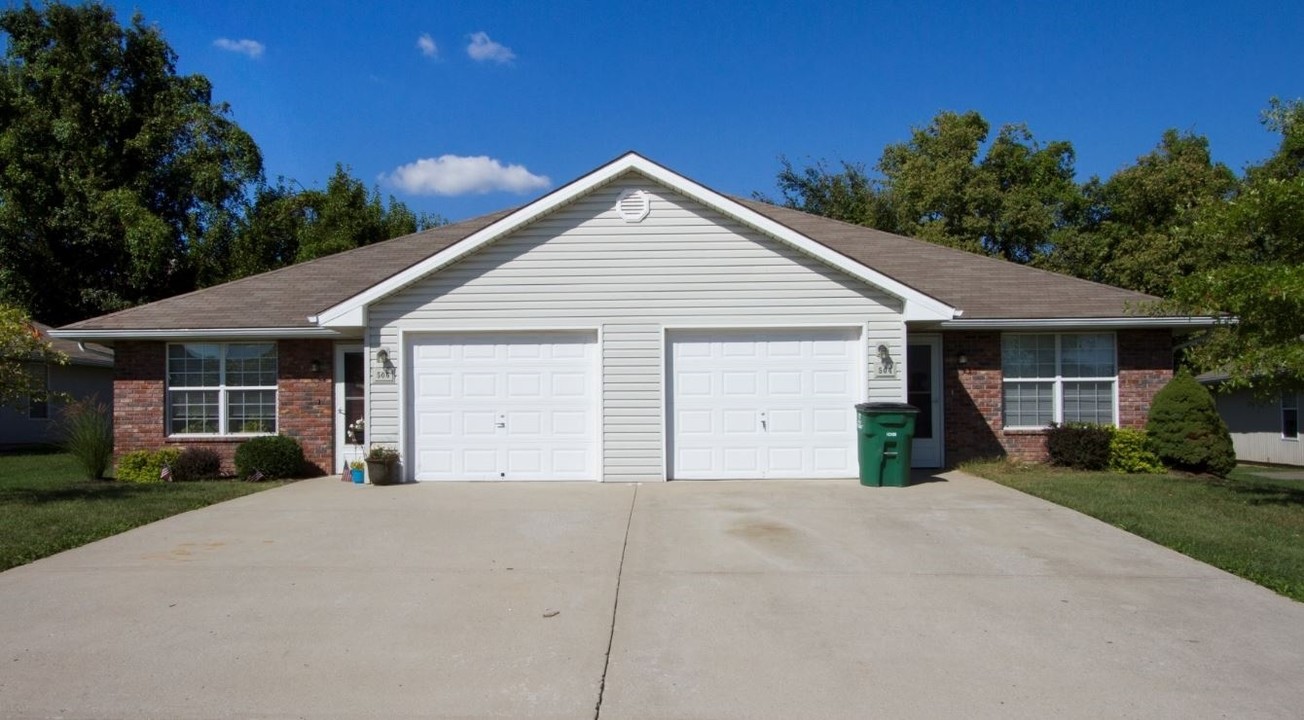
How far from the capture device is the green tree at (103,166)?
29.0 meters

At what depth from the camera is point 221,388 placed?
50.6ft

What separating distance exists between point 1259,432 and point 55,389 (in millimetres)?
37016

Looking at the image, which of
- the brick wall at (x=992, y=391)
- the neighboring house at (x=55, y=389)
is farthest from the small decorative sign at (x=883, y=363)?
the neighboring house at (x=55, y=389)

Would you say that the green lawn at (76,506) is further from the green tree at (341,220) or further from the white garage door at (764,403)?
the green tree at (341,220)

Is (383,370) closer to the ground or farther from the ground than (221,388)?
farther from the ground

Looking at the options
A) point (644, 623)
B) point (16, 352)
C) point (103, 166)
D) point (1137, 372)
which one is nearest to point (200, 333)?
point (16, 352)

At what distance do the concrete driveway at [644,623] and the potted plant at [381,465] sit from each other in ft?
9.73

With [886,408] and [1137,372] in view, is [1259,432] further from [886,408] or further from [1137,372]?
[886,408]

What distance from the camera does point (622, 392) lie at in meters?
13.2

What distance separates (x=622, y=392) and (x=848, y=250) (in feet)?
22.1

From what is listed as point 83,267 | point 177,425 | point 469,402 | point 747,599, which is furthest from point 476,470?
point 83,267

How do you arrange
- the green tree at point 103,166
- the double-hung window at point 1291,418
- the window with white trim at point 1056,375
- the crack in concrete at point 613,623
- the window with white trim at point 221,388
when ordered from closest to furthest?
the crack in concrete at point 613,623, the window with white trim at point 1056,375, the window with white trim at point 221,388, the double-hung window at point 1291,418, the green tree at point 103,166

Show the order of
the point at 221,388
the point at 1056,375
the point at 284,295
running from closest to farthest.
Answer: the point at 1056,375 < the point at 221,388 < the point at 284,295

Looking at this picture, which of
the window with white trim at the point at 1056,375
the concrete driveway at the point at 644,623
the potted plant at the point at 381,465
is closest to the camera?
the concrete driveway at the point at 644,623
